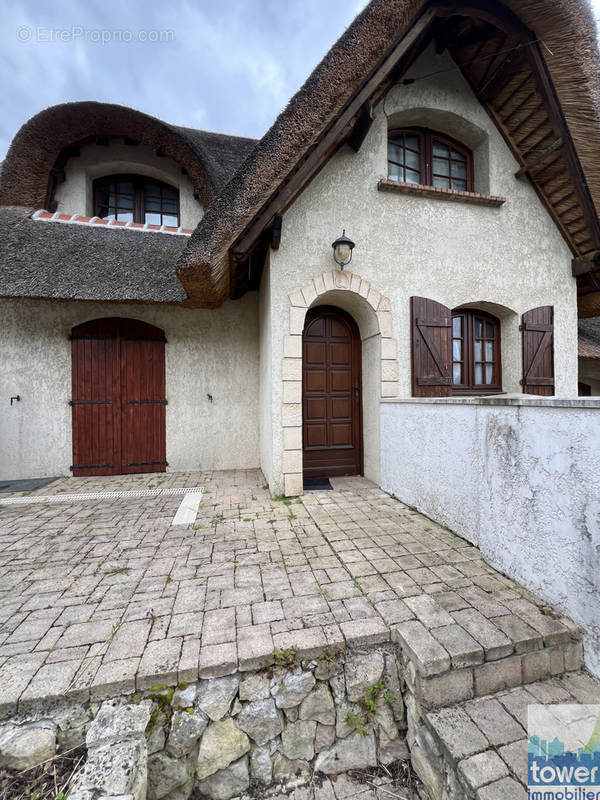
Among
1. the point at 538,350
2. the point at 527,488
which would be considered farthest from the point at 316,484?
the point at 538,350

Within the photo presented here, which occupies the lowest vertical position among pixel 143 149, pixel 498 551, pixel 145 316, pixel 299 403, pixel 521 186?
pixel 498 551

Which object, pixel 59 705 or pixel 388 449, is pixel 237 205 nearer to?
pixel 388 449

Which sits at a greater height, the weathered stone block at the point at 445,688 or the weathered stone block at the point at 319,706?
the weathered stone block at the point at 445,688

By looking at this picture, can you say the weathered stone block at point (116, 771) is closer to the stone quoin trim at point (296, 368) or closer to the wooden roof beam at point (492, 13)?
the stone quoin trim at point (296, 368)

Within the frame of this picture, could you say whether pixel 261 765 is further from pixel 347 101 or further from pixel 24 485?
pixel 347 101

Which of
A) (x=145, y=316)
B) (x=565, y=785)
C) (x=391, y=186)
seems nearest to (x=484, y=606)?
(x=565, y=785)

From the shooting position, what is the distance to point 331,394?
4.55m

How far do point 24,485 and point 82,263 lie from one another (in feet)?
11.3

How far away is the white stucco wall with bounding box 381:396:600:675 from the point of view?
5.58 feet

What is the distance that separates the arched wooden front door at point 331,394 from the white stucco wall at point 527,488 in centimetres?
145

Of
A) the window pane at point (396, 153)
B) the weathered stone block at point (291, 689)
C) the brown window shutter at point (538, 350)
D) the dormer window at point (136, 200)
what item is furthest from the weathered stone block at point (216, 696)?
the dormer window at point (136, 200)

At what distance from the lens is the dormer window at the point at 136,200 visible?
609 centimetres

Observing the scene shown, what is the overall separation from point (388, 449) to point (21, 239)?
20.7 feet

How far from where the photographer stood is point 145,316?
520 cm
